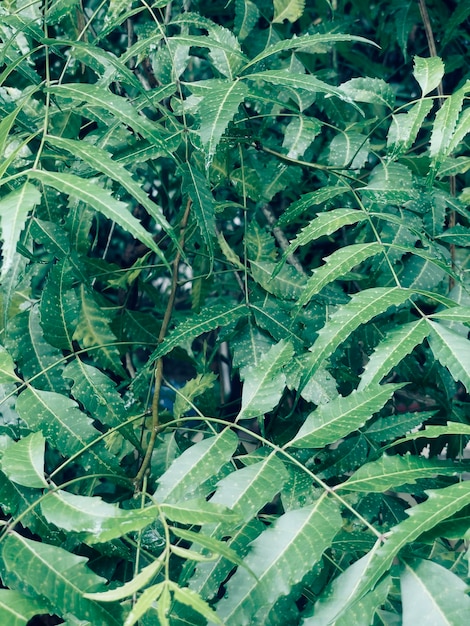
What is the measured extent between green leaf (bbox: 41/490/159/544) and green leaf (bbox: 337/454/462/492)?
0.19 m

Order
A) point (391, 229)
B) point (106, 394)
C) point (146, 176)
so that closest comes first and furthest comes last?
point (106, 394) → point (391, 229) → point (146, 176)

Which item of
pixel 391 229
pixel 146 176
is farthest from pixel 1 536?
pixel 146 176

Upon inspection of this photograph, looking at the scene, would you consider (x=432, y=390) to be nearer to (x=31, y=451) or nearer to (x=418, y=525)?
(x=418, y=525)

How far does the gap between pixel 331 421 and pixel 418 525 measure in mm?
139

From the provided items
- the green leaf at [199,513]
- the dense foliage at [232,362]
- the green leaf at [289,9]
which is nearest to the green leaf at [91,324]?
the dense foliage at [232,362]

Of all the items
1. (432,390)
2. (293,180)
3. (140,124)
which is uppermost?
(140,124)

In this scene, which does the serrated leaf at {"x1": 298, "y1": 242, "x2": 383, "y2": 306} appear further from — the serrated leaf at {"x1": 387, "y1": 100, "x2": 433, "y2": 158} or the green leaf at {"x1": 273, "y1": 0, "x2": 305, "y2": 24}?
the green leaf at {"x1": 273, "y1": 0, "x2": 305, "y2": 24}

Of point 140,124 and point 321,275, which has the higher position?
point 140,124

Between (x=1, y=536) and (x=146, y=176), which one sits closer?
(x=1, y=536)

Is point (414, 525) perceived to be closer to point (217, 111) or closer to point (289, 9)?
point (217, 111)

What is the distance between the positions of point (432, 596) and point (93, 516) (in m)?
0.29

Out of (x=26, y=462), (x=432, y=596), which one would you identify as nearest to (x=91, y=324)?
(x=26, y=462)

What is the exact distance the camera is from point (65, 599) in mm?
539

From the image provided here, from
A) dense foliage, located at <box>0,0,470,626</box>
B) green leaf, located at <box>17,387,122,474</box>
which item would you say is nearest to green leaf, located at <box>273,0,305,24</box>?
dense foliage, located at <box>0,0,470,626</box>
